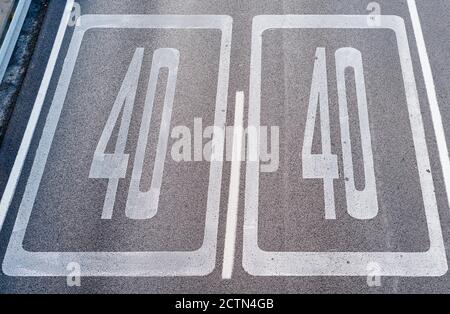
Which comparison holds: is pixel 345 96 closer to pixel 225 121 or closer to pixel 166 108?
pixel 225 121

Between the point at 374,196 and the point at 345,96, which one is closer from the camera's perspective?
the point at 374,196

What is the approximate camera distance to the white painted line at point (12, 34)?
25.8 feet

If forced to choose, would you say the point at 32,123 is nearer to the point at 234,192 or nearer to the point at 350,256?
the point at 234,192

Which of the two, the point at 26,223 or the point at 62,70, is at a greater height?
the point at 62,70

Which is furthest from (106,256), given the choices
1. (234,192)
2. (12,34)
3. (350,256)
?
(12,34)

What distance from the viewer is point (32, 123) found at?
7.22m

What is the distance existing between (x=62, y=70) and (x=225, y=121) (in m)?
3.17

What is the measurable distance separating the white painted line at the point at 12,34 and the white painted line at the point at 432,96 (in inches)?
291

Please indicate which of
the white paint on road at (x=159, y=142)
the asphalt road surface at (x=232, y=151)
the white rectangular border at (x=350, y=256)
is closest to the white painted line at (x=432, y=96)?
A: the asphalt road surface at (x=232, y=151)

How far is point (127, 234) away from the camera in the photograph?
608cm

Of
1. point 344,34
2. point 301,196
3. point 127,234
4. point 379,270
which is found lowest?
point 379,270

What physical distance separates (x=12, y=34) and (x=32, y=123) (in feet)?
7.14
